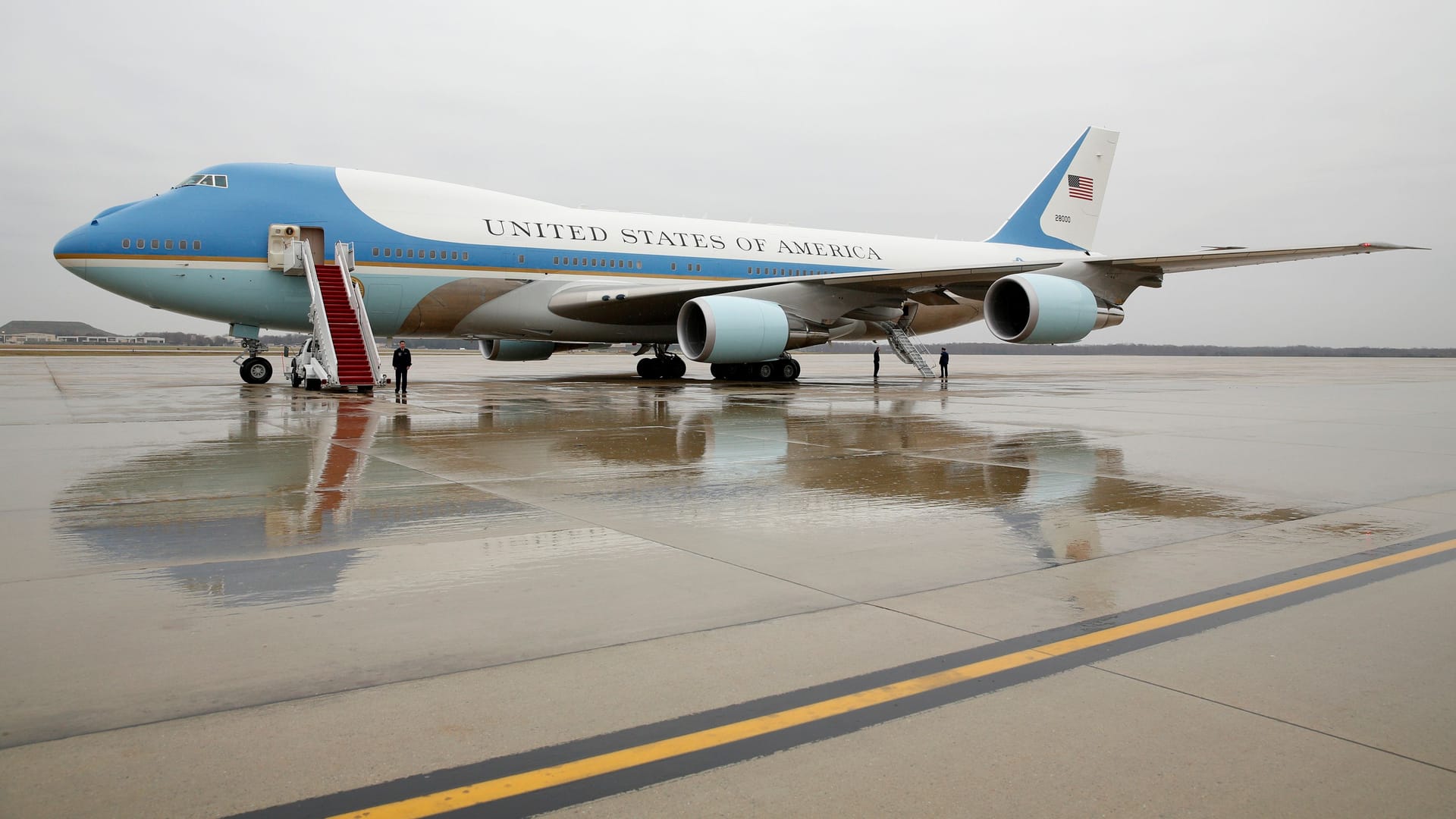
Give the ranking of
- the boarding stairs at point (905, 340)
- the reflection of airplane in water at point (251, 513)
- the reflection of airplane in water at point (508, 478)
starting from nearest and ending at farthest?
the reflection of airplane in water at point (251, 513) < the reflection of airplane in water at point (508, 478) < the boarding stairs at point (905, 340)

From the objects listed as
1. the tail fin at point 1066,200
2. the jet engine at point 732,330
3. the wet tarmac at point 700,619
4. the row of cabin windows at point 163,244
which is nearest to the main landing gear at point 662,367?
the jet engine at point 732,330

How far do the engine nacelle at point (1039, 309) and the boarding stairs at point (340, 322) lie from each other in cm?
1181

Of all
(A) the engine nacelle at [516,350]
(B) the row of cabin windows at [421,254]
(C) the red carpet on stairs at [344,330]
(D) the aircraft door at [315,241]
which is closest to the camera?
(C) the red carpet on stairs at [344,330]

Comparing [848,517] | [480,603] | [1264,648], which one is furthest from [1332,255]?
[480,603]

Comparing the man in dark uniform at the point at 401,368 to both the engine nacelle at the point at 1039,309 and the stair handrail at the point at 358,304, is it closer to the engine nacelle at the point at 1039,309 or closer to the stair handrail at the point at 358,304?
the stair handrail at the point at 358,304

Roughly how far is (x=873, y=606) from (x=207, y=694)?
94.3 inches

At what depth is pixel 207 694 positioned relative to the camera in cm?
276

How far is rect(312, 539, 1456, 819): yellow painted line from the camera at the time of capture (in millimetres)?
2203

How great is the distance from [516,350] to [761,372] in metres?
6.58

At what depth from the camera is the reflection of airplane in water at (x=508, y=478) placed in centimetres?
471

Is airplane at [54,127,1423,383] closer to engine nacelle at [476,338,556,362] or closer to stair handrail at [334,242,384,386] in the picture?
stair handrail at [334,242,384,386]

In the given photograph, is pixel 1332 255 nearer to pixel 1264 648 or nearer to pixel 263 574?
pixel 1264 648

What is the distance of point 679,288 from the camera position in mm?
19312

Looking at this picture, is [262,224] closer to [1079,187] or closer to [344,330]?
[344,330]
